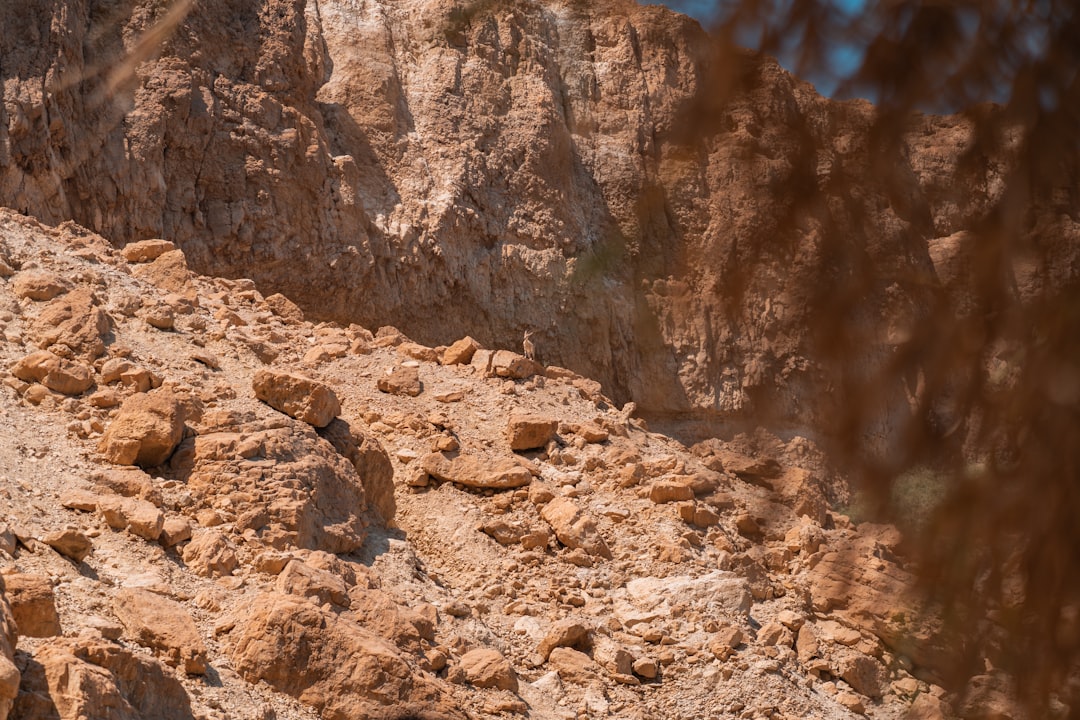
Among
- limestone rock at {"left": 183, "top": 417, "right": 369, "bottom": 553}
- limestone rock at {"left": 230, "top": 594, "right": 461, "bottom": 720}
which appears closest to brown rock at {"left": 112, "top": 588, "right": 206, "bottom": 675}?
limestone rock at {"left": 230, "top": 594, "right": 461, "bottom": 720}

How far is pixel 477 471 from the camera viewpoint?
388 inches

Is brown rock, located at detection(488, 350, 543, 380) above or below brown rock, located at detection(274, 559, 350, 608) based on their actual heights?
above

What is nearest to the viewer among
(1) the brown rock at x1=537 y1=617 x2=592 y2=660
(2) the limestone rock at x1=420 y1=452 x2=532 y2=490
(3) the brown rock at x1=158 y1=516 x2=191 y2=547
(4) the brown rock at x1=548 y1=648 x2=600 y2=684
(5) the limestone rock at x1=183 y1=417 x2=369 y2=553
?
(3) the brown rock at x1=158 y1=516 x2=191 y2=547

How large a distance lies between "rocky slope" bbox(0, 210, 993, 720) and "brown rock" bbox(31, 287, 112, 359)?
20 mm

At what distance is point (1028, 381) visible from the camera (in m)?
2.18

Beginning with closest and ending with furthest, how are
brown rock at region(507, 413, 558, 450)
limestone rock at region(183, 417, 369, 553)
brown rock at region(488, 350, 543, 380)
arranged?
limestone rock at region(183, 417, 369, 553) → brown rock at region(507, 413, 558, 450) → brown rock at region(488, 350, 543, 380)

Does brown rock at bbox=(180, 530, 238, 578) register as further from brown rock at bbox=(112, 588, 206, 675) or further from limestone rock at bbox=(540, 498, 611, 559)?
limestone rock at bbox=(540, 498, 611, 559)

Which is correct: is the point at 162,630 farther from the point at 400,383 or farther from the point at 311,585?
the point at 400,383

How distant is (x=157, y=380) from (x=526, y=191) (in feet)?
29.9

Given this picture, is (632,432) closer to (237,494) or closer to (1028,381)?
(237,494)

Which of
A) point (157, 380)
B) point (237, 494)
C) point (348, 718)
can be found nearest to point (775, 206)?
point (348, 718)

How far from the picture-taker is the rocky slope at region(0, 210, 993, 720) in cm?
620

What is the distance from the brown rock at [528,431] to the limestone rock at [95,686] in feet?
17.3

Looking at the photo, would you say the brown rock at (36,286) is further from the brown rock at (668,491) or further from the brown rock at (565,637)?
the brown rock at (668,491)
